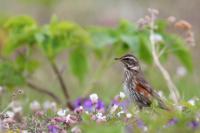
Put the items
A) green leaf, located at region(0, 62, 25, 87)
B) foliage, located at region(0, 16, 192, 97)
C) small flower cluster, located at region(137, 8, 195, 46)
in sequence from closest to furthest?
1. small flower cluster, located at region(137, 8, 195, 46)
2. foliage, located at region(0, 16, 192, 97)
3. green leaf, located at region(0, 62, 25, 87)

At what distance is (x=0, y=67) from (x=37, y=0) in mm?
7952

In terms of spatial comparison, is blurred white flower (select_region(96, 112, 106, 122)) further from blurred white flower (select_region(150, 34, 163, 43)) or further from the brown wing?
blurred white flower (select_region(150, 34, 163, 43))

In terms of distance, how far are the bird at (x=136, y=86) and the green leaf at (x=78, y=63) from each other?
1.45m

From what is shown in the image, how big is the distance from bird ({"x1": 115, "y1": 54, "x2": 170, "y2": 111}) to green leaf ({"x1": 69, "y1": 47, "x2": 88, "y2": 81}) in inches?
57.2

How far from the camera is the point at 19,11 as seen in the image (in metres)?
19.1

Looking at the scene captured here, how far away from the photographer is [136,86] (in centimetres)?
899

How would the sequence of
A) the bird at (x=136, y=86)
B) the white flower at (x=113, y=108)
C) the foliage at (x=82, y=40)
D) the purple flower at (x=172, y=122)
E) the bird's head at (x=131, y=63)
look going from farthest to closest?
the foliage at (x=82, y=40) → the bird's head at (x=131, y=63) → the bird at (x=136, y=86) → the white flower at (x=113, y=108) → the purple flower at (x=172, y=122)

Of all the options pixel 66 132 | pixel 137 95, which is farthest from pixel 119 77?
pixel 66 132

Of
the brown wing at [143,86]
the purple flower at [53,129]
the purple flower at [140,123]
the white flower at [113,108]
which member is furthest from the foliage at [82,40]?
the purple flower at [140,123]

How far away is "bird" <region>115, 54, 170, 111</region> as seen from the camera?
8.71 m

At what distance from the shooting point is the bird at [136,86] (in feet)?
28.6

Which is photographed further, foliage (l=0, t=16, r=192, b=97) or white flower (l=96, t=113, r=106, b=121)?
foliage (l=0, t=16, r=192, b=97)

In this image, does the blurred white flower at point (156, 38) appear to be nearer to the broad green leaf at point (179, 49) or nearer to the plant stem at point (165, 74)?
the plant stem at point (165, 74)

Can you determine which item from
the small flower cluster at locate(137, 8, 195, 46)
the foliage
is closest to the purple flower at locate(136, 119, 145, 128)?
the small flower cluster at locate(137, 8, 195, 46)
